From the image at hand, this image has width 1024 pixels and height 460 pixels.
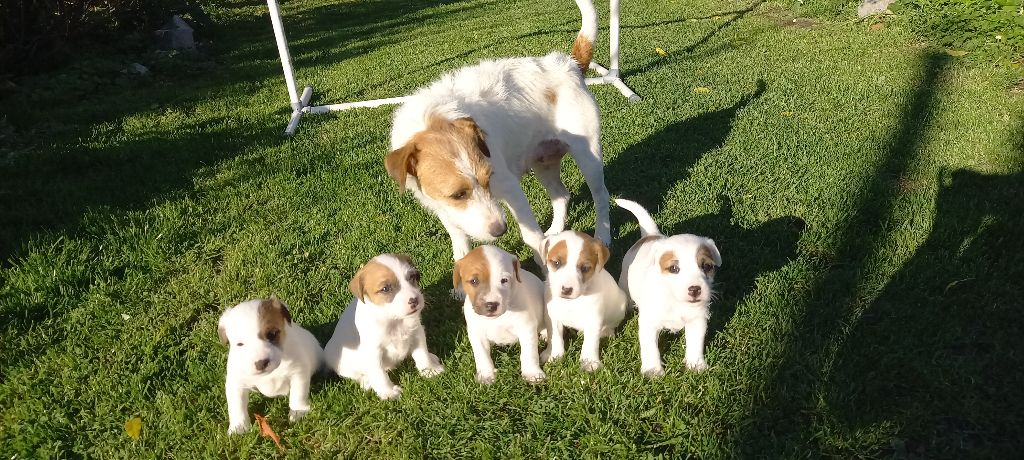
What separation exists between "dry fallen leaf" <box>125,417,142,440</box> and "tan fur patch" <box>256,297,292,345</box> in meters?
0.98

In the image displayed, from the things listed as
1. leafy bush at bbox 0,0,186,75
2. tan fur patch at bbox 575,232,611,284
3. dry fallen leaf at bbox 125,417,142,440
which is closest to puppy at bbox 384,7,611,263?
tan fur patch at bbox 575,232,611,284

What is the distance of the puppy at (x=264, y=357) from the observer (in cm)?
292

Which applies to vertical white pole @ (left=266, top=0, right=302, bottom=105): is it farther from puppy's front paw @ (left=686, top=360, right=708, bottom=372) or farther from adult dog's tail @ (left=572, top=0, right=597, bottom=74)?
puppy's front paw @ (left=686, top=360, right=708, bottom=372)

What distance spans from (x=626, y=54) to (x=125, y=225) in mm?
7692

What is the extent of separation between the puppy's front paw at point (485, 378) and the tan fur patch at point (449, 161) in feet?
3.09

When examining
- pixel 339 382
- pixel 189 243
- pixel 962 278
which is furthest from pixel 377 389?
pixel 962 278

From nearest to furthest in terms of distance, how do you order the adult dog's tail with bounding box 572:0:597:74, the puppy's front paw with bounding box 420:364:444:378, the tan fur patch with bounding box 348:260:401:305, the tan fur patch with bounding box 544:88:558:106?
the tan fur patch with bounding box 348:260:401:305
the puppy's front paw with bounding box 420:364:444:378
the tan fur patch with bounding box 544:88:558:106
the adult dog's tail with bounding box 572:0:597:74

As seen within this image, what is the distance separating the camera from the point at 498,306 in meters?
3.12

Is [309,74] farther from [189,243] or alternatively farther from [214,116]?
[189,243]

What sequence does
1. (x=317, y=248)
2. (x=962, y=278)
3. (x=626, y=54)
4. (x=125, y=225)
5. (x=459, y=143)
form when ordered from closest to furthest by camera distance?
1. (x=459, y=143)
2. (x=962, y=278)
3. (x=317, y=248)
4. (x=125, y=225)
5. (x=626, y=54)

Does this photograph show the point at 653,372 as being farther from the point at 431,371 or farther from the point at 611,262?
the point at 611,262

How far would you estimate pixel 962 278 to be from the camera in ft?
13.0

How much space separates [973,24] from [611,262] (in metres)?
7.63

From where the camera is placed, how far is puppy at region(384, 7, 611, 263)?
363cm
